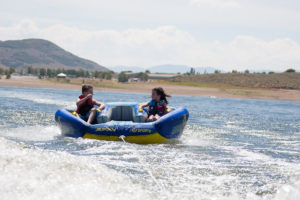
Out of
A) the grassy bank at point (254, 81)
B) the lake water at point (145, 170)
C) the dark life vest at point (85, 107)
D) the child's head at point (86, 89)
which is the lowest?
the lake water at point (145, 170)

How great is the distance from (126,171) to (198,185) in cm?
106

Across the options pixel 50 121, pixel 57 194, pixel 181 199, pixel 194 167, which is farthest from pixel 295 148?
pixel 50 121

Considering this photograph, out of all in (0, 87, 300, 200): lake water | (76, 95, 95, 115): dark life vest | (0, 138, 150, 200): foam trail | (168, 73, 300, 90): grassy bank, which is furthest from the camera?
(168, 73, 300, 90): grassy bank

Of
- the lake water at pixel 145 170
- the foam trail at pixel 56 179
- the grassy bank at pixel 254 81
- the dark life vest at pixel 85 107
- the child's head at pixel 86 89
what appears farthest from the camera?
the grassy bank at pixel 254 81

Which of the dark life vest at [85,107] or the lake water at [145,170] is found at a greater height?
the dark life vest at [85,107]

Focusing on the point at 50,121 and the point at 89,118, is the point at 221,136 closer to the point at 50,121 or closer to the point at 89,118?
the point at 89,118

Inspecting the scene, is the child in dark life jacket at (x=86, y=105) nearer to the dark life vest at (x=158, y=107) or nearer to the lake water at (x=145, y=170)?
the lake water at (x=145, y=170)

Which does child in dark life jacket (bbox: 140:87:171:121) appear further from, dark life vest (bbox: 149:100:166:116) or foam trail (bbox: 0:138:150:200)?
foam trail (bbox: 0:138:150:200)

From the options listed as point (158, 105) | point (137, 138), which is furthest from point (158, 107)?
point (137, 138)

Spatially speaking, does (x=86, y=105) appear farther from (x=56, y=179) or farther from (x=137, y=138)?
(x=56, y=179)

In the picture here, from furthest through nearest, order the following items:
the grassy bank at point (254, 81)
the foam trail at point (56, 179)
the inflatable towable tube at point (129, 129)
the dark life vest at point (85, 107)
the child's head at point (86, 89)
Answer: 1. the grassy bank at point (254, 81)
2. the dark life vest at point (85, 107)
3. the child's head at point (86, 89)
4. the inflatable towable tube at point (129, 129)
5. the foam trail at point (56, 179)

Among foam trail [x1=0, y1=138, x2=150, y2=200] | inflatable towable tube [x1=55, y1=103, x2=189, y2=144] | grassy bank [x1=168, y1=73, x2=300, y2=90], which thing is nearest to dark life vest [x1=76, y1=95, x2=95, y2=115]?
inflatable towable tube [x1=55, y1=103, x2=189, y2=144]

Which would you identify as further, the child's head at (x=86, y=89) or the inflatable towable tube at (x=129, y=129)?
the child's head at (x=86, y=89)

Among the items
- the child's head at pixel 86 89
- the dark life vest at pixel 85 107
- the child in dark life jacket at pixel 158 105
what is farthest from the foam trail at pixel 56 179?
the child in dark life jacket at pixel 158 105
